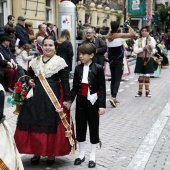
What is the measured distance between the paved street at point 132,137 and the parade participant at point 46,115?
397 mm

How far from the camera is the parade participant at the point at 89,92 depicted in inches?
206

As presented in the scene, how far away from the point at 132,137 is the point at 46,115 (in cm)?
235

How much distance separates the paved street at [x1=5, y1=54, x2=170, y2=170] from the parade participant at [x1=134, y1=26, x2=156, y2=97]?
61cm

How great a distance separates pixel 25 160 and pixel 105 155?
3.83 ft

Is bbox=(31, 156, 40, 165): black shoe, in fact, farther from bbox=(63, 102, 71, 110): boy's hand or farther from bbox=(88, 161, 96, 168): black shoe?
bbox=(63, 102, 71, 110): boy's hand

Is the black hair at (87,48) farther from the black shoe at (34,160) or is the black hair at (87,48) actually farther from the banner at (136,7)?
the banner at (136,7)

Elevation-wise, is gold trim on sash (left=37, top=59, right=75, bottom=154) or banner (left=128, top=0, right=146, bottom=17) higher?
banner (left=128, top=0, right=146, bottom=17)

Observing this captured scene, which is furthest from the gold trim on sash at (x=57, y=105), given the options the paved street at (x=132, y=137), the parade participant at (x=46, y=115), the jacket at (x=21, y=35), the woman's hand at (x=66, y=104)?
the jacket at (x=21, y=35)

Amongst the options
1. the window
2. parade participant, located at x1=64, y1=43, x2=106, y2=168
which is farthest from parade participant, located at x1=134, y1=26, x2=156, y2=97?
the window

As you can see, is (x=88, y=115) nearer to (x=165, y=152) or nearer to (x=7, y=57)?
(x=165, y=152)

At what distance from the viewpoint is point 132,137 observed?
693cm

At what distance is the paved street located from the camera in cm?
548

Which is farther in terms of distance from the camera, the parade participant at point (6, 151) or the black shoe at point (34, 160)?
the black shoe at point (34, 160)

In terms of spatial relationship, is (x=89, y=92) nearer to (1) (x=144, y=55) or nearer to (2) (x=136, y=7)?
(1) (x=144, y=55)
